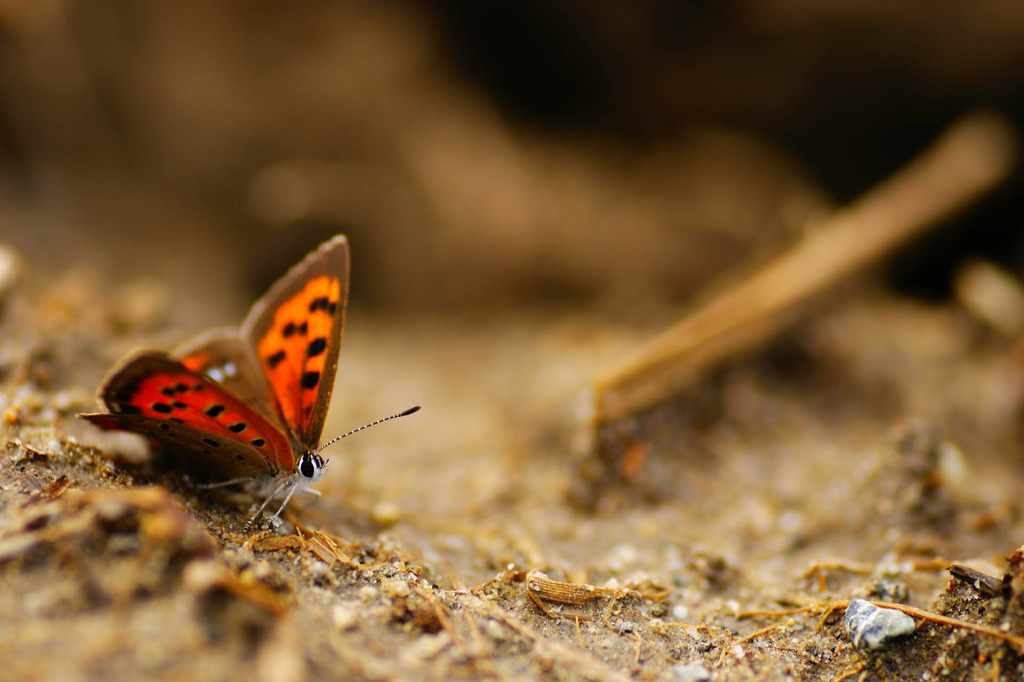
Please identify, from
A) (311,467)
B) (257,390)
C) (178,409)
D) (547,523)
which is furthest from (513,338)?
(178,409)

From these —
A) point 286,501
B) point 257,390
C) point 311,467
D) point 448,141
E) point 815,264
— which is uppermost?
point 448,141

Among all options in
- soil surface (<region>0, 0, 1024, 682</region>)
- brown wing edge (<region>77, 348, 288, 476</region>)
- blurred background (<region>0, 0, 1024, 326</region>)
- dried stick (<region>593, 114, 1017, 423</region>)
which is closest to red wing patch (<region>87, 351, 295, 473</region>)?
brown wing edge (<region>77, 348, 288, 476</region>)

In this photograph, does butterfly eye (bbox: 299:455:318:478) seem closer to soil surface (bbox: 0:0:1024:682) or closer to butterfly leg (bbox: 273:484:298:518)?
butterfly leg (bbox: 273:484:298:518)

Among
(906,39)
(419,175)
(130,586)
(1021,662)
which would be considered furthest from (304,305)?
(906,39)

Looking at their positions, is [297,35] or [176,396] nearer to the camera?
[176,396]

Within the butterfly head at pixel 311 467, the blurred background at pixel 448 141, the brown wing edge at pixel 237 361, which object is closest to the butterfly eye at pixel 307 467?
the butterfly head at pixel 311 467

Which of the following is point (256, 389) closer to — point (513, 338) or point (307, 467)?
point (307, 467)

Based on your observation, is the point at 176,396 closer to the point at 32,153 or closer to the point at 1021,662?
the point at 1021,662

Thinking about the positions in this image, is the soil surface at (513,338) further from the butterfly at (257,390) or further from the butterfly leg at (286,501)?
the butterfly at (257,390)
